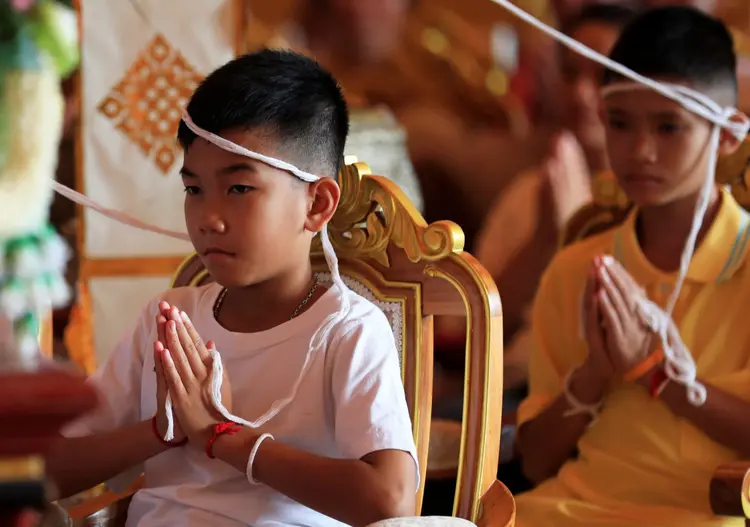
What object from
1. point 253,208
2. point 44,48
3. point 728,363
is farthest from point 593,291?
point 44,48

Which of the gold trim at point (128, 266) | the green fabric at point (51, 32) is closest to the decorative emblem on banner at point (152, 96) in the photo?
the gold trim at point (128, 266)

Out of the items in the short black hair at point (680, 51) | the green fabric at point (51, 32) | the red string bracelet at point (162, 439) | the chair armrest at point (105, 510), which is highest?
the short black hair at point (680, 51)

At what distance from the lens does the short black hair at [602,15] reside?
388 cm

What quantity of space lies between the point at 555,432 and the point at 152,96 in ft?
4.94

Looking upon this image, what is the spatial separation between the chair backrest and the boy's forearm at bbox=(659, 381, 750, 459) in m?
0.49

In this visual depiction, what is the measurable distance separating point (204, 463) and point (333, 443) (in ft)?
0.61

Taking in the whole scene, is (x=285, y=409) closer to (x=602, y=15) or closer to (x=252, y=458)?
(x=252, y=458)

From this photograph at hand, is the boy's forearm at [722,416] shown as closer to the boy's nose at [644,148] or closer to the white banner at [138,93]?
the boy's nose at [644,148]

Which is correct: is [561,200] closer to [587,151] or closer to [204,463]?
[587,151]

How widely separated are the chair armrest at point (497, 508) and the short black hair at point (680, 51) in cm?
90

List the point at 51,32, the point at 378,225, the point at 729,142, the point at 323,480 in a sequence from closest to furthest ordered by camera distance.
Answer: the point at 51,32 → the point at 323,480 → the point at 378,225 → the point at 729,142

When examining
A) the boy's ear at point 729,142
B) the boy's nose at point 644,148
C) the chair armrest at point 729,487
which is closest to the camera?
the chair armrest at point 729,487

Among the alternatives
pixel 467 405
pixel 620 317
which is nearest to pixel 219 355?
pixel 467 405

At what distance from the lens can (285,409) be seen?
139cm
